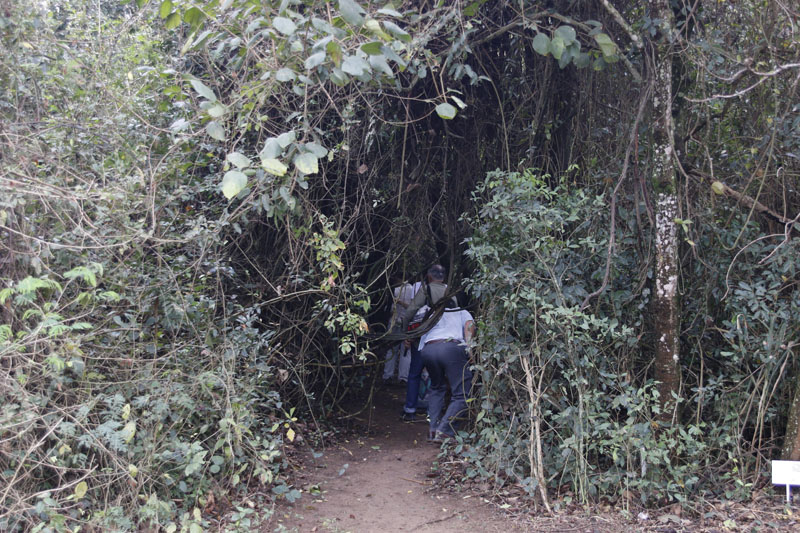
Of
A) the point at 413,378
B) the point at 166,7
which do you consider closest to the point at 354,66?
the point at 166,7

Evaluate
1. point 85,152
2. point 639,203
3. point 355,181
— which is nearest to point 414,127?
point 355,181

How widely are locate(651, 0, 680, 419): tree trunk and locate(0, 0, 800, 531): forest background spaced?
0.02m

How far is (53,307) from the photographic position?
387 cm

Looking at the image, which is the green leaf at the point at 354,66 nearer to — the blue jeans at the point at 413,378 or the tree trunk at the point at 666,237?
the tree trunk at the point at 666,237

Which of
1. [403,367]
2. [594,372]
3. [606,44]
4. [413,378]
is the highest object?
[606,44]

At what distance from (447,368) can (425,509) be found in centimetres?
160

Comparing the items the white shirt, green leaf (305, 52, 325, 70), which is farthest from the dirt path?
green leaf (305, 52, 325, 70)

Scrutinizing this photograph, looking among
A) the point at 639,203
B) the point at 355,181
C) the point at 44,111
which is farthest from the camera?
the point at 355,181

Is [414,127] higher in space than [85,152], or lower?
higher

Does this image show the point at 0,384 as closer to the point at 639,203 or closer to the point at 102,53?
the point at 102,53

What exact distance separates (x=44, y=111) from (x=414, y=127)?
11.4 feet

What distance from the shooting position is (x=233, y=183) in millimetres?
2998

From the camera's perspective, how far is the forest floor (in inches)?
158

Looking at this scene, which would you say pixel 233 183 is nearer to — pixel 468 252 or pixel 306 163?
pixel 306 163
